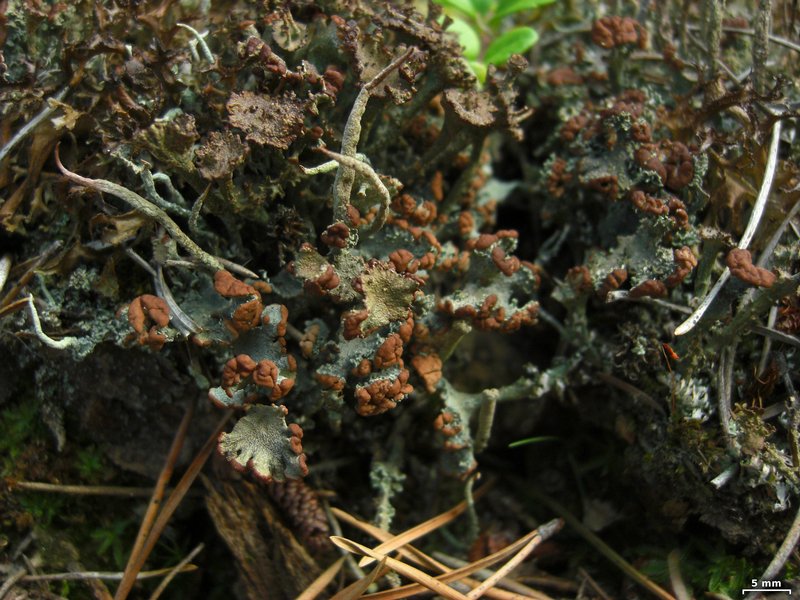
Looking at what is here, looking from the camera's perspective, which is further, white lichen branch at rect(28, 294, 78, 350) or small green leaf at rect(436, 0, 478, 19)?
small green leaf at rect(436, 0, 478, 19)

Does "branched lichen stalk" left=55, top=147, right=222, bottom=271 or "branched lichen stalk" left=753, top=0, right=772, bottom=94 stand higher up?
"branched lichen stalk" left=753, top=0, right=772, bottom=94

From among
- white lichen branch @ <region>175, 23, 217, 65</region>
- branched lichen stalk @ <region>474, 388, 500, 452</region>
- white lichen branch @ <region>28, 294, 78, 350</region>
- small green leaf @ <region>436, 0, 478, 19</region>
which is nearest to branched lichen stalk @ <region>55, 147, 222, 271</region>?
white lichen branch @ <region>28, 294, 78, 350</region>

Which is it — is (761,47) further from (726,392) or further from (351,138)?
(351,138)

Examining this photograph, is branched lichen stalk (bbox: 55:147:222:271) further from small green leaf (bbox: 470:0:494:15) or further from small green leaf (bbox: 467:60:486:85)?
small green leaf (bbox: 470:0:494:15)

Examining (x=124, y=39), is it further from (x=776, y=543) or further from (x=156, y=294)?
(x=776, y=543)

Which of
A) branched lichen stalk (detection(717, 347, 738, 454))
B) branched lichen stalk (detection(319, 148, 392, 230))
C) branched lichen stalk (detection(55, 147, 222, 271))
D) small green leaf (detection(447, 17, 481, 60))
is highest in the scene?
small green leaf (detection(447, 17, 481, 60))

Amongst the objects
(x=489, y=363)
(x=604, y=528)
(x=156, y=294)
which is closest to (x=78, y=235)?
(x=156, y=294)

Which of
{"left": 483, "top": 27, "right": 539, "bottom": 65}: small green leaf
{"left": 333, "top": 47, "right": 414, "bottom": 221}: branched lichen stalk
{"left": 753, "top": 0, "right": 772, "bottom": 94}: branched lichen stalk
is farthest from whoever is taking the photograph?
{"left": 483, "top": 27, "right": 539, "bottom": 65}: small green leaf

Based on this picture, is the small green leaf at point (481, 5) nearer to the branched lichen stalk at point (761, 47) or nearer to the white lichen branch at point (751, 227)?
the branched lichen stalk at point (761, 47)

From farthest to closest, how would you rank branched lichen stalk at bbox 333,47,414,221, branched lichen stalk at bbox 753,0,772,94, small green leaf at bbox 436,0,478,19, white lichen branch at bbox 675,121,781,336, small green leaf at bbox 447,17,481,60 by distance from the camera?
small green leaf at bbox 436,0,478,19
small green leaf at bbox 447,17,481,60
branched lichen stalk at bbox 753,0,772,94
white lichen branch at bbox 675,121,781,336
branched lichen stalk at bbox 333,47,414,221
